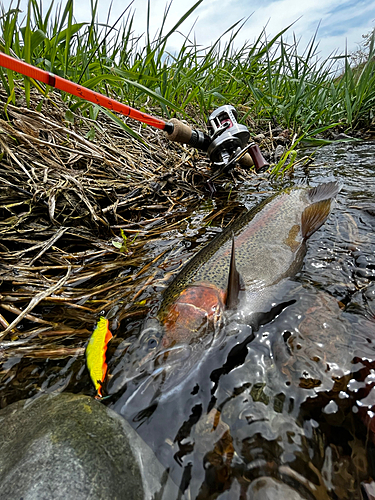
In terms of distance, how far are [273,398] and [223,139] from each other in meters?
2.62

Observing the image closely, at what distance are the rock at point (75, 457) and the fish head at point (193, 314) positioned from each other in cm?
50

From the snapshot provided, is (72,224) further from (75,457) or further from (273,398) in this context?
(273,398)

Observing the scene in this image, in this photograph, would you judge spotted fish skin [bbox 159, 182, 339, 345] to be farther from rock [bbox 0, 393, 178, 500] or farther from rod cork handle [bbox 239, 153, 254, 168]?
rod cork handle [bbox 239, 153, 254, 168]

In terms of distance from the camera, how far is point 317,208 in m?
2.65

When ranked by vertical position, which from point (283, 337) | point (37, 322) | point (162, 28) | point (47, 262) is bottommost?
point (283, 337)

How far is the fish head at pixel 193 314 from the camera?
5.16ft

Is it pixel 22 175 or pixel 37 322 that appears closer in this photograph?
pixel 37 322

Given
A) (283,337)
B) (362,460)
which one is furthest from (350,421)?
(283,337)

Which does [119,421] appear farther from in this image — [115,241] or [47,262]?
[115,241]

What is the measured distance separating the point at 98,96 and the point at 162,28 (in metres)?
1.87

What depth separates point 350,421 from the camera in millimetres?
1146

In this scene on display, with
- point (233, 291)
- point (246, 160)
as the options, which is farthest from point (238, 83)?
point (233, 291)

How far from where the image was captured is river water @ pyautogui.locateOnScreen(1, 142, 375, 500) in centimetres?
101

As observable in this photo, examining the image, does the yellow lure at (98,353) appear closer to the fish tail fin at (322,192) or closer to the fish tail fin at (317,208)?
the fish tail fin at (317,208)
